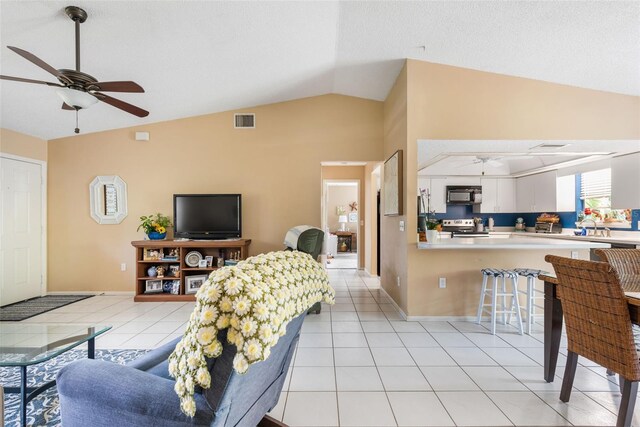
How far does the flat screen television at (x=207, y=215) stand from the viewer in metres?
4.59

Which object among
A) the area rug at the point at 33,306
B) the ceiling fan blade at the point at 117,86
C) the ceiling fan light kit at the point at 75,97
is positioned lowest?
the area rug at the point at 33,306

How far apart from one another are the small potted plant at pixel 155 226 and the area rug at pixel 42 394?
197cm

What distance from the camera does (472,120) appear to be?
3.48 metres

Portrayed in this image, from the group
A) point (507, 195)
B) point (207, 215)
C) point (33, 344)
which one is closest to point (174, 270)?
point (207, 215)

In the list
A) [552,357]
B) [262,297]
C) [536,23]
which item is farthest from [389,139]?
[262,297]

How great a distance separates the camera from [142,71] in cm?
337

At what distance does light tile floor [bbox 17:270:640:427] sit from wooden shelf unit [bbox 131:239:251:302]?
0.60m

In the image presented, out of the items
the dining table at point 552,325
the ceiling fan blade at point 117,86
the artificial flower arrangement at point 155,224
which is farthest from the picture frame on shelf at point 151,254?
the dining table at point 552,325

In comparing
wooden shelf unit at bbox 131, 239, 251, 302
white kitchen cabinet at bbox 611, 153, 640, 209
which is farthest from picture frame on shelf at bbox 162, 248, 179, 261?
white kitchen cabinet at bbox 611, 153, 640, 209

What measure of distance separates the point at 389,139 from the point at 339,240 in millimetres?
5980

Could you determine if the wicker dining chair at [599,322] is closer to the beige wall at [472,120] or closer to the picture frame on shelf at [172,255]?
the beige wall at [472,120]

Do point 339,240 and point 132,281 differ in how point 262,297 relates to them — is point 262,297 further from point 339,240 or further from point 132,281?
point 339,240

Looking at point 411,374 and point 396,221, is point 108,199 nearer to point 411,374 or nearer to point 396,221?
point 396,221

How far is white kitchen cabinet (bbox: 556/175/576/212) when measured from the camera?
540 cm
